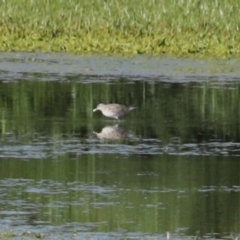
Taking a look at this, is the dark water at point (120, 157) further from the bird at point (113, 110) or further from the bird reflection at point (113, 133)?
the bird at point (113, 110)

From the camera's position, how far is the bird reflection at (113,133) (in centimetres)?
1221

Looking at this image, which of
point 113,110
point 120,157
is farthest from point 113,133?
point 120,157

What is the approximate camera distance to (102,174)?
10258mm

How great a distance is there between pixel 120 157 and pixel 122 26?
971cm

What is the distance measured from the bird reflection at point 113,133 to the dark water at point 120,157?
0.01 meters

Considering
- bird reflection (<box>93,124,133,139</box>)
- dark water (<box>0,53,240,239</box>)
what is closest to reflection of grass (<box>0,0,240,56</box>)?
dark water (<box>0,53,240,239</box>)

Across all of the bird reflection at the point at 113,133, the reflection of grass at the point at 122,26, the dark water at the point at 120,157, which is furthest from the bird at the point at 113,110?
the reflection of grass at the point at 122,26

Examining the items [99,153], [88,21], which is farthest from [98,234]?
[88,21]

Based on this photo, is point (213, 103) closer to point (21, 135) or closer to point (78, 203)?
point (21, 135)

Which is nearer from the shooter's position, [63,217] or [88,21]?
[63,217]

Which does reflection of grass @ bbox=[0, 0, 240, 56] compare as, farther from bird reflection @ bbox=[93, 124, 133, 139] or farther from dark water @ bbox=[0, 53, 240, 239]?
bird reflection @ bbox=[93, 124, 133, 139]

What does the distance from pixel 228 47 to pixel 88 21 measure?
269 centimetres

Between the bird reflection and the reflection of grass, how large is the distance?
6.55m

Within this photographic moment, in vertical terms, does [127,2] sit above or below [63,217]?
above
